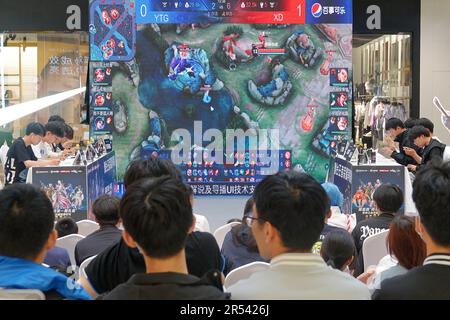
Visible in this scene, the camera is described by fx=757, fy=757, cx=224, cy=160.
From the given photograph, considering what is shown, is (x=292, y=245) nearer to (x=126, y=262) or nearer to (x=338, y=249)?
(x=126, y=262)

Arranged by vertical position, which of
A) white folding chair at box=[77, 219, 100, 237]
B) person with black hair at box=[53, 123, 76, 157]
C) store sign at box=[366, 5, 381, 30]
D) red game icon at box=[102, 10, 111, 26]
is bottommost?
white folding chair at box=[77, 219, 100, 237]

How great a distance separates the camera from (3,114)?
11.1 metres

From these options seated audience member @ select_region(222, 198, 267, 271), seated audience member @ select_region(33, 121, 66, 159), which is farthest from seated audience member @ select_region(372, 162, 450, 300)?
seated audience member @ select_region(33, 121, 66, 159)

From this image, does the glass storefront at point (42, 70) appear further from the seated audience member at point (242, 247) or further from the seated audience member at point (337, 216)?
the seated audience member at point (242, 247)

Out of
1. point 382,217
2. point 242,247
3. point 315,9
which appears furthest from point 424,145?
point 242,247

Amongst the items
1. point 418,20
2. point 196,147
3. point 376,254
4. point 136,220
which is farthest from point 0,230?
point 418,20

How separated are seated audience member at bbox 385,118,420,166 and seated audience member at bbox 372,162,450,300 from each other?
6.08 metres

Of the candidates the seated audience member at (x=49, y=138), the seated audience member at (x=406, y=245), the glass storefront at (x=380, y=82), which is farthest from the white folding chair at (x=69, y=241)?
the glass storefront at (x=380, y=82)

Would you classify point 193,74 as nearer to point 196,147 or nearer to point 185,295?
point 196,147

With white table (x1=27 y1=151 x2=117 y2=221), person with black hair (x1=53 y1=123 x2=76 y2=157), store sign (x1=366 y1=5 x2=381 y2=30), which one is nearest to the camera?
white table (x1=27 y1=151 x2=117 y2=221)

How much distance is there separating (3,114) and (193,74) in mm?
3008

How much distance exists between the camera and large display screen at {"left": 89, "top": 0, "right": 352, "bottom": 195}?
33.5 ft

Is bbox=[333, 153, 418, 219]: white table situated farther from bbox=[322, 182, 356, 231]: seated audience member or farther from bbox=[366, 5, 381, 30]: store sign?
bbox=[366, 5, 381, 30]: store sign

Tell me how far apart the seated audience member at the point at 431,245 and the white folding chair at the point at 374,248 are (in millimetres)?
2115
